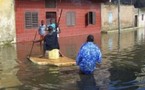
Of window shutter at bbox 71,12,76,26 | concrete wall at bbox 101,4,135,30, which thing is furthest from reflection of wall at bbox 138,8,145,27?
window shutter at bbox 71,12,76,26

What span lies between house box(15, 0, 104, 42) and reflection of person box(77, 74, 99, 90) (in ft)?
53.9

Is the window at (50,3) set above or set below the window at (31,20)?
above

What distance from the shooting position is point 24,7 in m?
29.4

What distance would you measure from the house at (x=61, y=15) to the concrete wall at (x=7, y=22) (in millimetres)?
653

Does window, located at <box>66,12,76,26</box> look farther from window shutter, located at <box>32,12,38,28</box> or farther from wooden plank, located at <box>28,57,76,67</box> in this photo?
wooden plank, located at <box>28,57,76,67</box>

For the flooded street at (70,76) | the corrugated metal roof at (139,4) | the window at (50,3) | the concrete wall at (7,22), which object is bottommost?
the flooded street at (70,76)

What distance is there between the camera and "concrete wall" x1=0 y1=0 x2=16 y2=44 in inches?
1054


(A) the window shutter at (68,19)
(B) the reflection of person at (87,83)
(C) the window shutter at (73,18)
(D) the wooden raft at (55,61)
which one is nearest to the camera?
(B) the reflection of person at (87,83)

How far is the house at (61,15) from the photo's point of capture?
29.0 metres

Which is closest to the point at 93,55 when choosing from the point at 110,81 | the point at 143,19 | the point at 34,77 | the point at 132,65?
the point at 110,81

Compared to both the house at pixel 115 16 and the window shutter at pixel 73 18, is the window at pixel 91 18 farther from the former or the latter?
the house at pixel 115 16

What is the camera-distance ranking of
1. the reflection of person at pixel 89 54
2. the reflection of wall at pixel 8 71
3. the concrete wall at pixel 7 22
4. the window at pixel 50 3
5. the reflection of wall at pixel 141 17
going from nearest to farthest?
the reflection of person at pixel 89 54 < the reflection of wall at pixel 8 71 < the concrete wall at pixel 7 22 < the window at pixel 50 3 < the reflection of wall at pixel 141 17

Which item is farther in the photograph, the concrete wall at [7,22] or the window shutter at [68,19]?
the window shutter at [68,19]

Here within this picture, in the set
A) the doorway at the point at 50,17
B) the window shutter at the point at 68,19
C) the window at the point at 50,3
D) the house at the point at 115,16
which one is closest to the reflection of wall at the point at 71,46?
the doorway at the point at 50,17
